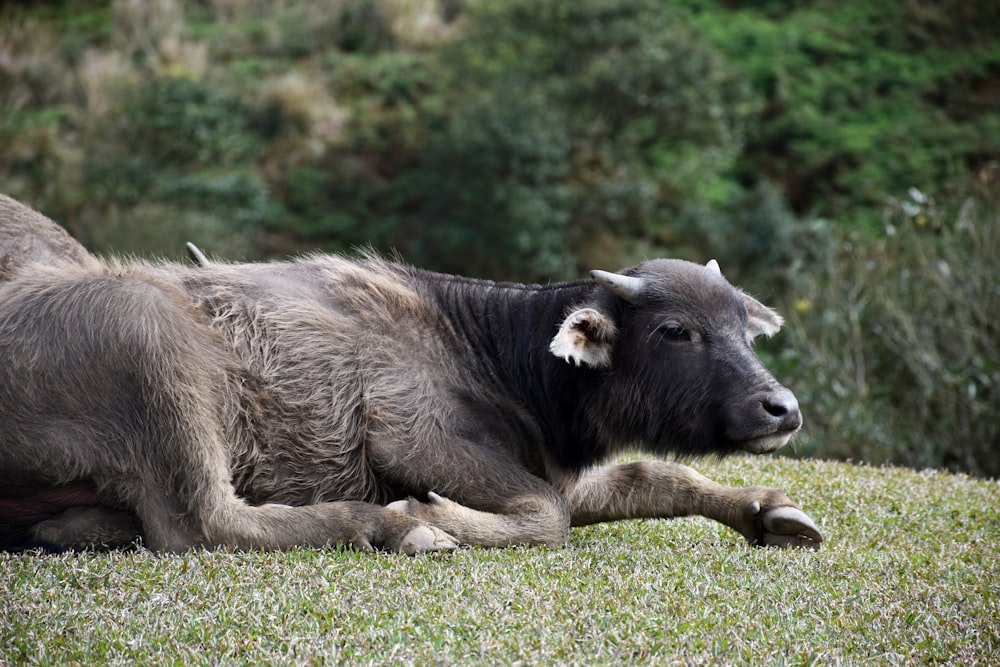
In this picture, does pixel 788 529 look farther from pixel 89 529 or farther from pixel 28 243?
pixel 28 243

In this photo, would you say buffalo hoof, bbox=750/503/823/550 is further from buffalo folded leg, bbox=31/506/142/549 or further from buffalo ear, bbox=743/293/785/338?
buffalo folded leg, bbox=31/506/142/549

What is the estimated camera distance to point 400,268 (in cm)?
611

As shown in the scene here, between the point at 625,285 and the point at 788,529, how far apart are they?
4.55ft

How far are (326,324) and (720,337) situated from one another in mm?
1901

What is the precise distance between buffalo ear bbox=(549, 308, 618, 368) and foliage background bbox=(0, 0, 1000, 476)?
590 inches

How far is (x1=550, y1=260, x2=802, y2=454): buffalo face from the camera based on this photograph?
5281 millimetres

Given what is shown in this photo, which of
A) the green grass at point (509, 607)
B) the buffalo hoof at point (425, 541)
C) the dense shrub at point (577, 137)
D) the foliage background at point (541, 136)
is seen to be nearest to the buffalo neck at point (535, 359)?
the green grass at point (509, 607)

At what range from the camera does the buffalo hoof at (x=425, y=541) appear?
475 centimetres

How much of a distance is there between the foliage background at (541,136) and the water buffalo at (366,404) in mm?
14858

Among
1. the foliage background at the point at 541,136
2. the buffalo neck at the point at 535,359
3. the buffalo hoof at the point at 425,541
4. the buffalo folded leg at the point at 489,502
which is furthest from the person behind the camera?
the foliage background at the point at 541,136

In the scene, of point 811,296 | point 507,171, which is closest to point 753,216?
point 507,171

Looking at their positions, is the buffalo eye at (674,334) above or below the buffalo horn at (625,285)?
below

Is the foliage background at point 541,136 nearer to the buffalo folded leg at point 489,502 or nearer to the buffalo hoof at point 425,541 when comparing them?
the buffalo folded leg at point 489,502

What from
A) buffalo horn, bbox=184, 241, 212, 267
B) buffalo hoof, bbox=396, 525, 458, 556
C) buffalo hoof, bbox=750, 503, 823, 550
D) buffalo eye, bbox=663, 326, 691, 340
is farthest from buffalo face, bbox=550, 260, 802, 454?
buffalo horn, bbox=184, 241, 212, 267
